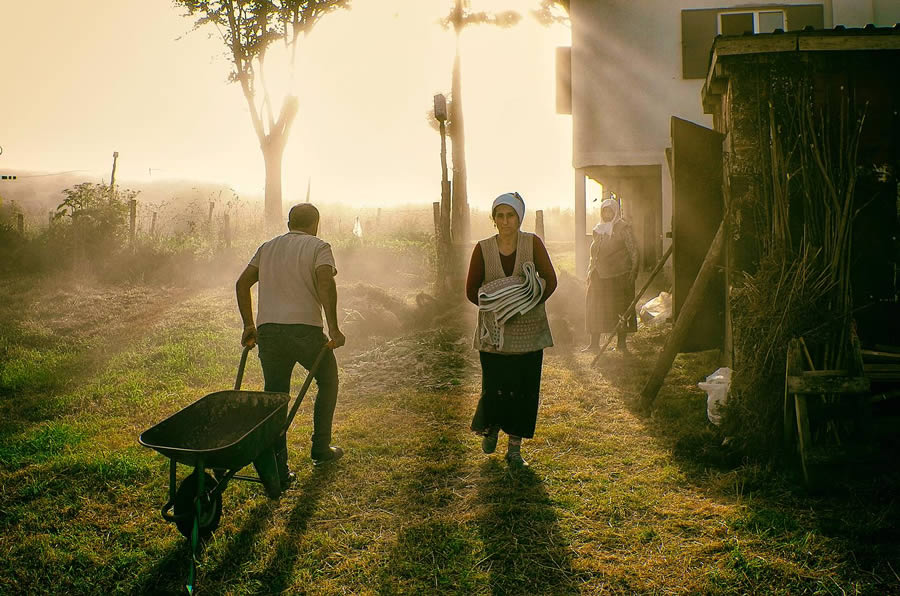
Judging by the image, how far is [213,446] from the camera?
12.0 feet

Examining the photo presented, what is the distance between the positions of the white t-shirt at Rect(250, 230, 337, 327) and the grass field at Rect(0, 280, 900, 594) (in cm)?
121

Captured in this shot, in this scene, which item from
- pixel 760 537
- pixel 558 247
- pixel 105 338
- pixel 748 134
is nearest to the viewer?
pixel 760 537

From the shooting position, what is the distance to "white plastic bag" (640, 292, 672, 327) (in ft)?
34.2

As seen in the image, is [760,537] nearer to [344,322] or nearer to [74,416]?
[74,416]

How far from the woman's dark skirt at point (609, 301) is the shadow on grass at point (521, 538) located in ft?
14.7

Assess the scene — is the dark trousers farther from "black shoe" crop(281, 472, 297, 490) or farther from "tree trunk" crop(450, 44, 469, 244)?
"tree trunk" crop(450, 44, 469, 244)

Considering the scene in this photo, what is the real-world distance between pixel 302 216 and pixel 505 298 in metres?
1.52

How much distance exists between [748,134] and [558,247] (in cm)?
2359

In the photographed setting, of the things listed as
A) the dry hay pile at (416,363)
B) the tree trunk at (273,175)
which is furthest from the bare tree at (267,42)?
the dry hay pile at (416,363)

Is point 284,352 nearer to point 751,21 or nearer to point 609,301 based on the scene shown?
point 609,301

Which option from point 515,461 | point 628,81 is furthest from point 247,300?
point 628,81

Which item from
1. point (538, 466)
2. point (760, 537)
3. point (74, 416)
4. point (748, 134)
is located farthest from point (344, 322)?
point (760, 537)

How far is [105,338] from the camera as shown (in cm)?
992

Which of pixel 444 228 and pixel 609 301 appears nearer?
pixel 609 301
